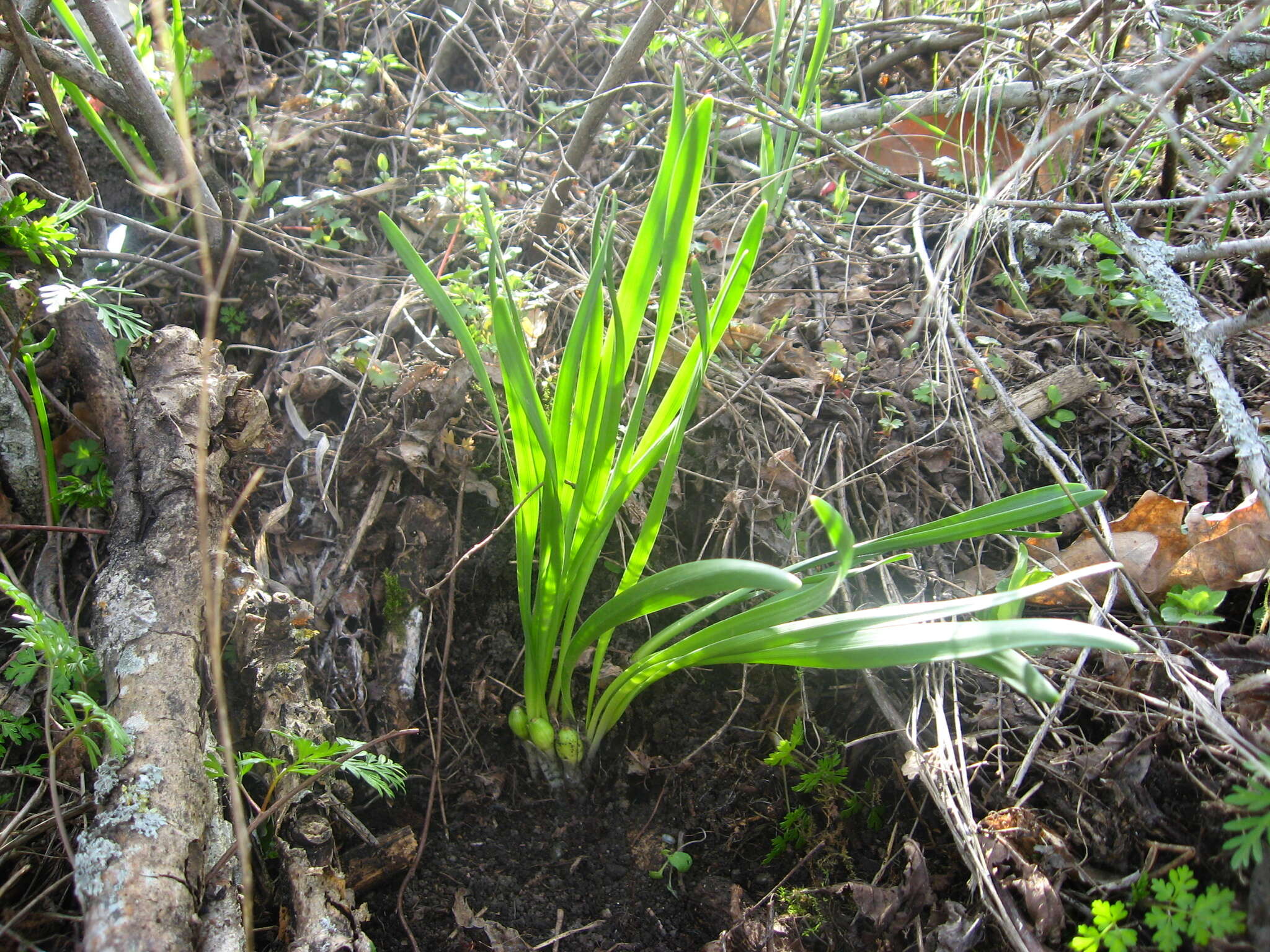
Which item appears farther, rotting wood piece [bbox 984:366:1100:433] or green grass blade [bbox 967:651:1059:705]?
rotting wood piece [bbox 984:366:1100:433]

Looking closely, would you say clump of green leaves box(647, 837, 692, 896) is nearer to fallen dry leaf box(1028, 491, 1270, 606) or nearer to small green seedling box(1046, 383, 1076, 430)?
fallen dry leaf box(1028, 491, 1270, 606)

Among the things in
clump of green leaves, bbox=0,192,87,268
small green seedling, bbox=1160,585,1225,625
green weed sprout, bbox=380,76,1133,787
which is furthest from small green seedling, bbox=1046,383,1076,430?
clump of green leaves, bbox=0,192,87,268

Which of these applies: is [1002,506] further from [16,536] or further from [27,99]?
[27,99]

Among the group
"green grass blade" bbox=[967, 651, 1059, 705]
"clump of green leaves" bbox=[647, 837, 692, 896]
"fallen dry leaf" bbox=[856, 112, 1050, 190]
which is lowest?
"clump of green leaves" bbox=[647, 837, 692, 896]

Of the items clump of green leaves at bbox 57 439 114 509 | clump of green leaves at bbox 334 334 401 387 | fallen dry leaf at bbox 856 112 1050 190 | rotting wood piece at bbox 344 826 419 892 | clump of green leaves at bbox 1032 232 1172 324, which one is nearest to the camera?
rotting wood piece at bbox 344 826 419 892

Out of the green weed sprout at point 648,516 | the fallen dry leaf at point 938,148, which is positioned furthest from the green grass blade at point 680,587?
the fallen dry leaf at point 938,148

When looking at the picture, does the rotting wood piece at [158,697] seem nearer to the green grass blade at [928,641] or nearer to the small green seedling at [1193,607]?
the green grass blade at [928,641]
